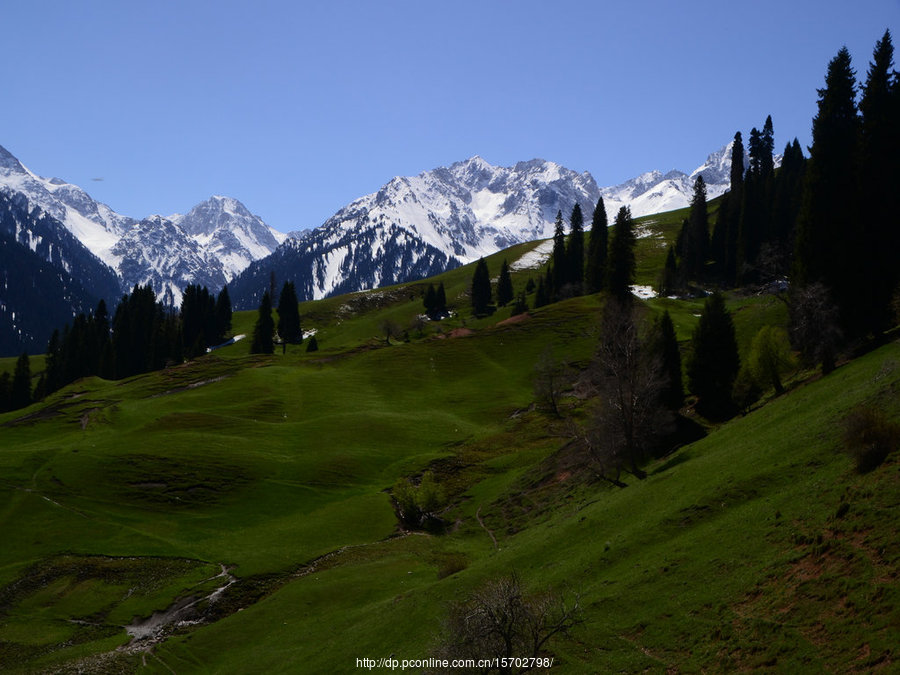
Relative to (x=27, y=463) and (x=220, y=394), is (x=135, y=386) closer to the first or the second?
(x=220, y=394)

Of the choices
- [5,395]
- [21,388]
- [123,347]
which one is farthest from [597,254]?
[5,395]

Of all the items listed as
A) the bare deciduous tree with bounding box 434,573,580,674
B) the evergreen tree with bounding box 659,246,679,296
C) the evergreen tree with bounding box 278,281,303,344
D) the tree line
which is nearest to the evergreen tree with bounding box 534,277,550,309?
the evergreen tree with bounding box 659,246,679,296

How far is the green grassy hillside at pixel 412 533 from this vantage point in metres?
23.3

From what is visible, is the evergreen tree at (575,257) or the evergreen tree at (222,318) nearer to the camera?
the evergreen tree at (575,257)

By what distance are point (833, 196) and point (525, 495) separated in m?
36.8

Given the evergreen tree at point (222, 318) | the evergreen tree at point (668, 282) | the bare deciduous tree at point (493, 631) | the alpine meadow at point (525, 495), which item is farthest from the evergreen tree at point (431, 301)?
the bare deciduous tree at point (493, 631)

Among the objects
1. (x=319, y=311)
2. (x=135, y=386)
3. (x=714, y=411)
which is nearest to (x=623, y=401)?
(x=714, y=411)

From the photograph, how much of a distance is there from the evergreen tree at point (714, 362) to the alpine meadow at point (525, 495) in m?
0.23

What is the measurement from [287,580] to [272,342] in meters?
105

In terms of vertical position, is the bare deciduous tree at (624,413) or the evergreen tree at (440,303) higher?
the evergreen tree at (440,303)

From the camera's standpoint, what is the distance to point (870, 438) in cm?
2581

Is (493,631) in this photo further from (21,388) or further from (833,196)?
(21,388)

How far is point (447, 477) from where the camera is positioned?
70.0m

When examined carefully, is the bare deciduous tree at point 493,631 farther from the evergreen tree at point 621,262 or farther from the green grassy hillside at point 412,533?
the evergreen tree at point 621,262
